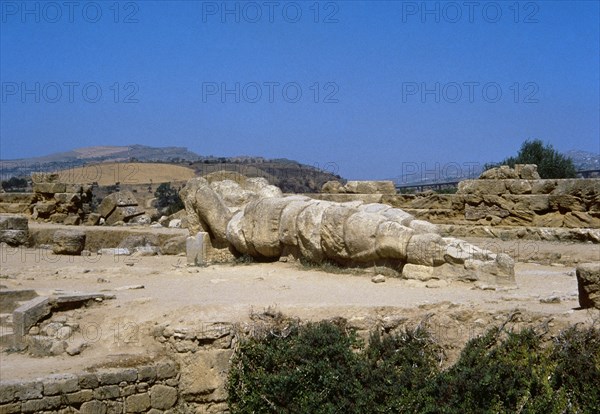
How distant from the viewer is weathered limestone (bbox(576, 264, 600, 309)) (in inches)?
276

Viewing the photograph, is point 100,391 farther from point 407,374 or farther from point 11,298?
point 407,374

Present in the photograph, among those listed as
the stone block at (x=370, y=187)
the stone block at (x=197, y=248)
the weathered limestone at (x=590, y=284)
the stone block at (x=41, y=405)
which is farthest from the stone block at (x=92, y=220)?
the weathered limestone at (x=590, y=284)

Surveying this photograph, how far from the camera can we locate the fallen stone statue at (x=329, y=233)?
881 cm

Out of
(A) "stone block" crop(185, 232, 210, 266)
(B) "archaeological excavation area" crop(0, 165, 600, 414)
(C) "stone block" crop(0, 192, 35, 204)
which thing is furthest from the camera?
(C) "stone block" crop(0, 192, 35, 204)

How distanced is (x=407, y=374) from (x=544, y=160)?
22276 millimetres

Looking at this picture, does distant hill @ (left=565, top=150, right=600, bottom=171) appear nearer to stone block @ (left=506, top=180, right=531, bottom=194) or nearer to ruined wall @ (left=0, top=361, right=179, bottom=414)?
stone block @ (left=506, top=180, right=531, bottom=194)

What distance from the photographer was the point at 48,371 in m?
7.07

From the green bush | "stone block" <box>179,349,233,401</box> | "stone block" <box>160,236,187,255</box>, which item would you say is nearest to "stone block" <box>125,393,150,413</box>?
"stone block" <box>179,349,233,401</box>

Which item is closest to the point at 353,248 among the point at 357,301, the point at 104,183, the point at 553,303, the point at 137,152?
the point at 357,301

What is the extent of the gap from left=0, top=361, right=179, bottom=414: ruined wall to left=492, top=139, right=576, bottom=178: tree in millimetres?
20405

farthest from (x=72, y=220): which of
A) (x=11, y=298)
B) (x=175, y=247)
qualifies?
(x=11, y=298)

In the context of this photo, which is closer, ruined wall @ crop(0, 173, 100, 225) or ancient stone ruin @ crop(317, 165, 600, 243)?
ancient stone ruin @ crop(317, 165, 600, 243)

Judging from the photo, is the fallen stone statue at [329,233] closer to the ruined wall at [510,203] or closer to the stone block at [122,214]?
the ruined wall at [510,203]

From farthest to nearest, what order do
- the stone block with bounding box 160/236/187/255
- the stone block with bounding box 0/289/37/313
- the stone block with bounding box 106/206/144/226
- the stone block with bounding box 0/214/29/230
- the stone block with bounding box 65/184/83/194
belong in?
the stone block with bounding box 106/206/144/226
the stone block with bounding box 65/184/83/194
the stone block with bounding box 0/214/29/230
the stone block with bounding box 160/236/187/255
the stone block with bounding box 0/289/37/313
